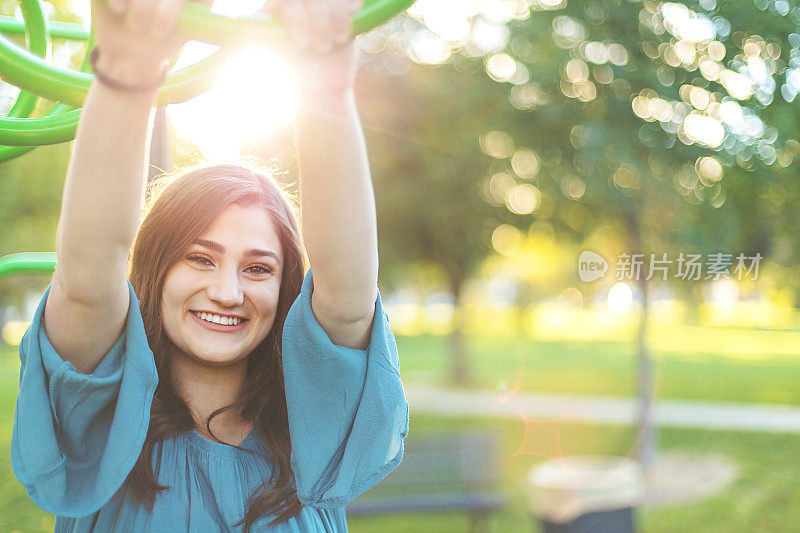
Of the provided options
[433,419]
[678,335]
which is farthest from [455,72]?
[678,335]

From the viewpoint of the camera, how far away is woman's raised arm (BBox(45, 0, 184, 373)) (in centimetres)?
78

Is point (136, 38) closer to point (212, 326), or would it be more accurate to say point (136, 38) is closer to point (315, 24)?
point (315, 24)

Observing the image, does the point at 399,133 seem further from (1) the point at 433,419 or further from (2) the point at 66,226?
(2) the point at 66,226

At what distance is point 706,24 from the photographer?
5148 millimetres

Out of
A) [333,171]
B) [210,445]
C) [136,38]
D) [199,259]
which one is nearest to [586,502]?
[210,445]

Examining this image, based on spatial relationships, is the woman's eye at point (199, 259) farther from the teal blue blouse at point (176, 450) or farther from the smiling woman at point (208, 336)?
the teal blue blouse at point (176, 450)

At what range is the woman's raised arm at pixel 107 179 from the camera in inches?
30.9

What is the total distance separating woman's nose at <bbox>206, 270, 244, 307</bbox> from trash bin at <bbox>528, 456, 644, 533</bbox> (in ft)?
10.6

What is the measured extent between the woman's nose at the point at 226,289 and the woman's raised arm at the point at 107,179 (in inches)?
6.3

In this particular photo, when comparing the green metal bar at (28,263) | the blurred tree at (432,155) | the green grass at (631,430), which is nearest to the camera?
the green metal bar at (28,263)

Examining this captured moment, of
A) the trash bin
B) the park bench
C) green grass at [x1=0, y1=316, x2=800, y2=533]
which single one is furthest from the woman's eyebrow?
green grass at [x1=0, y1=316, x2=800, y2=533]

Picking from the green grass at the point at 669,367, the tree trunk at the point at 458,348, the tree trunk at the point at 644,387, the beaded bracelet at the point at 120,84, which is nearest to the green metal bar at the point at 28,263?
the beaded bracelet at the point at 120,84

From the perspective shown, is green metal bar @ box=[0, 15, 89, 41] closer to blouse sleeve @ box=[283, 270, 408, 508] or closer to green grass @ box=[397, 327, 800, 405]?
blouse sleeve @ box=[283, 270, 408, 508]

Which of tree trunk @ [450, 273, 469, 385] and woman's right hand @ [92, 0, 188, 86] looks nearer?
woman's right hand @ [92, 0, 188, 86]
